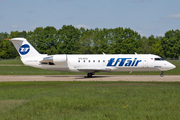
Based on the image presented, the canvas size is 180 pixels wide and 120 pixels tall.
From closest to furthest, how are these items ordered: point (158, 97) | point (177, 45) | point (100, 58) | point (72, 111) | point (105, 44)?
point (72, 111) → point (158, 97) → point (100, 58) → point (105, 44) → point (177, 45)

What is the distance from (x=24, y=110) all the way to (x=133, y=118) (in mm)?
5190

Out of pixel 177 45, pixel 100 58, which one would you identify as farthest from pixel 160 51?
pixel 100 58

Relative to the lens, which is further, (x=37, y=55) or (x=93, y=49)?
(x=93, y=49)

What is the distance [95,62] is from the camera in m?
31.2

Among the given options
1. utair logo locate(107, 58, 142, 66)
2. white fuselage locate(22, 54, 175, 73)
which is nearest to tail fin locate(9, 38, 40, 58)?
white fuselage locate(22, 54, 175, 73)

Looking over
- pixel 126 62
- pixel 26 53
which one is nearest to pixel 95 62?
pixel 126 62

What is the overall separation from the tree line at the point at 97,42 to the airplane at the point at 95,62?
194ft

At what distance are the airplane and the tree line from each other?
5928 cm

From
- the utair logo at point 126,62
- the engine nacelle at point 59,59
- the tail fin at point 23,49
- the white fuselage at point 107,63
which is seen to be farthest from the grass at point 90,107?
the tail fin at point 23,49

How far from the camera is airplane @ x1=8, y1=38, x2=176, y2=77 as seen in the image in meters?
30.6

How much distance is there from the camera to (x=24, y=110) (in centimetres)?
1187

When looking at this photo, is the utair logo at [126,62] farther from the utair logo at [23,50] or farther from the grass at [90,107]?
the grass at [90,107]

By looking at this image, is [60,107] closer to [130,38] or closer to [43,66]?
[43,66]

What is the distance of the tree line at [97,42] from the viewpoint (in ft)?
303
